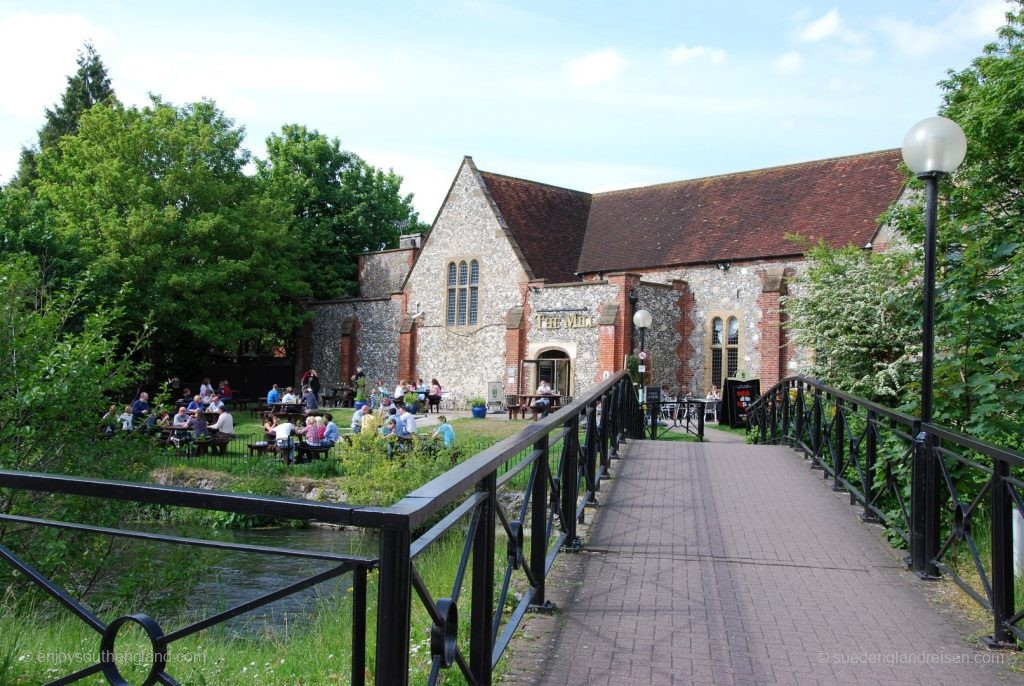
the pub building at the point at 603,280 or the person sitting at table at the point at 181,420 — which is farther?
the pub building at the point at 603,280

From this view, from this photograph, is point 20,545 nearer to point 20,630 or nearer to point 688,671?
point 20,630

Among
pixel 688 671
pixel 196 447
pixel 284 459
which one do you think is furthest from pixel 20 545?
pixel 196 447

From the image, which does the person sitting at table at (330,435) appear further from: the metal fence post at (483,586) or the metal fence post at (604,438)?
the metal fence post at (483,586)

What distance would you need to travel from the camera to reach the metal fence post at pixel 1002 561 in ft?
15.0

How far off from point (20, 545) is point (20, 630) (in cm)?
471

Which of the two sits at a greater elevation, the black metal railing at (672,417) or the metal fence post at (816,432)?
the metal fence post at (816,432)

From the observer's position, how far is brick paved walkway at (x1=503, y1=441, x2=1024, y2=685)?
423 cm

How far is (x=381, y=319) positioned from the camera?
37094mm

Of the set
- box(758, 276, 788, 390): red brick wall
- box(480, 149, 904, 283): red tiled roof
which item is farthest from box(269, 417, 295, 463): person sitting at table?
box(758, 276, 788, 390): red brick wall

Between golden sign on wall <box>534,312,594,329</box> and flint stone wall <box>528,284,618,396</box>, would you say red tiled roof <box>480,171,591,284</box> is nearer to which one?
flint stone wall <box>528,284,618,396</box>

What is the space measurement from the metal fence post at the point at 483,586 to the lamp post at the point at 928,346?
3737mm

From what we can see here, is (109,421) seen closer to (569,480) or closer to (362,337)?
(569,480)

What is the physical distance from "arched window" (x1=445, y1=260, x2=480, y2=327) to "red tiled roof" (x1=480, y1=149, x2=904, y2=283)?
2446 mm

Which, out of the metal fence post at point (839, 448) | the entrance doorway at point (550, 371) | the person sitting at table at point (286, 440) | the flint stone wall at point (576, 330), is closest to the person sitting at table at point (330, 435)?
the person sitting at table at point (286, 440)
